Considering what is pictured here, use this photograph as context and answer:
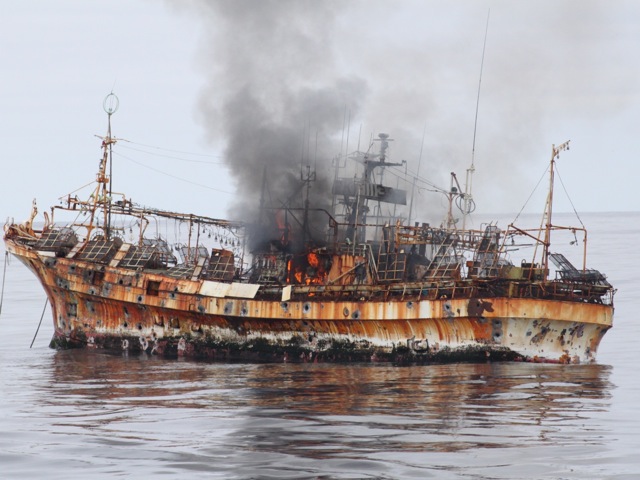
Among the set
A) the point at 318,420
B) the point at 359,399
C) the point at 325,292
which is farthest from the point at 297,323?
the point at 318,420

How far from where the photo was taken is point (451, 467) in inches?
895

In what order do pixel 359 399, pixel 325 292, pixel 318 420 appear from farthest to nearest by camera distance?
pixel 325 292
pixel 359 399
pixel 318 420

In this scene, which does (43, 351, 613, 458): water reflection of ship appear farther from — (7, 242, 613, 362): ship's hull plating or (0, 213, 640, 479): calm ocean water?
(7, 242, 613, 362): ship's hull plating

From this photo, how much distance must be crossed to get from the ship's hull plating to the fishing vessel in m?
0.06

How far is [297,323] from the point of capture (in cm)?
4741

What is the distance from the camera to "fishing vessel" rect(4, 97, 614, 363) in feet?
143

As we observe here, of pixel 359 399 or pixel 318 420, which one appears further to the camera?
pixel 359 399

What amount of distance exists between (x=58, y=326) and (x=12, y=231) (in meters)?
5.66

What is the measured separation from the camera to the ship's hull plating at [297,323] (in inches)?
1705

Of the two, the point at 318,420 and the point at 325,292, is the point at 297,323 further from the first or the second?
the point at 318,420

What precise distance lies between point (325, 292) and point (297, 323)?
1.89 m

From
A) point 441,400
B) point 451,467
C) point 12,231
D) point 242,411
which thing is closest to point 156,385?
point 242,411

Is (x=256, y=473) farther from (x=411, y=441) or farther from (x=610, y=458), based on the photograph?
(x=610, y=458)

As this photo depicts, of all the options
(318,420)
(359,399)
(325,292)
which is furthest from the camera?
(325,292)
